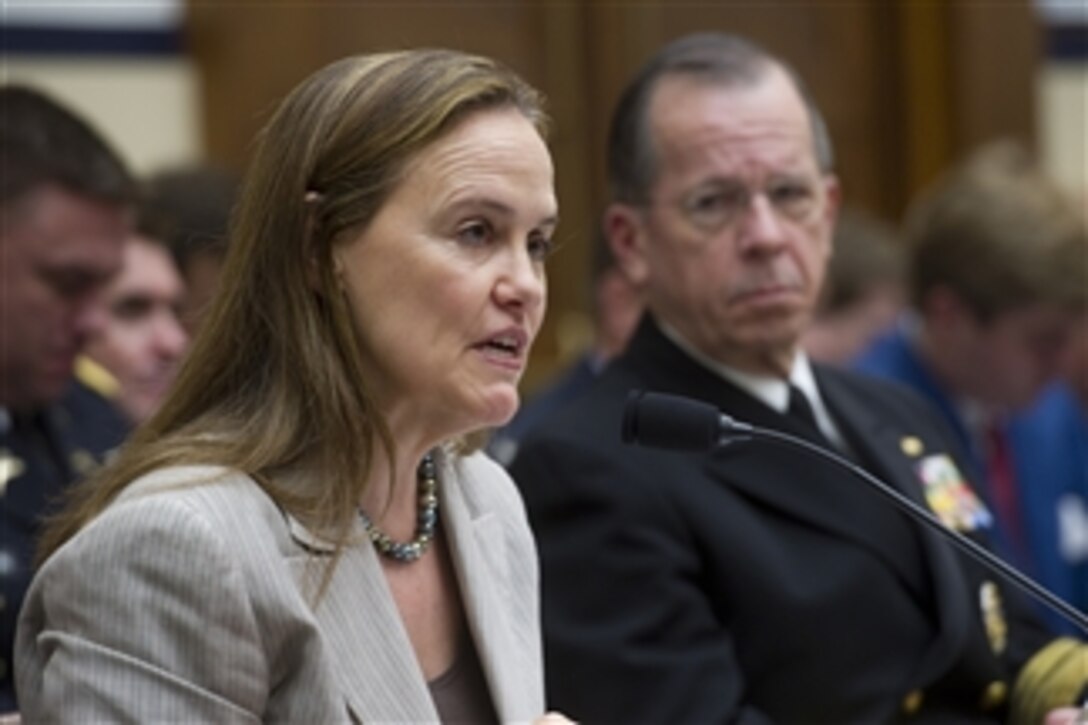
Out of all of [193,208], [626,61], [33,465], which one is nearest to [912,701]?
[33,465]

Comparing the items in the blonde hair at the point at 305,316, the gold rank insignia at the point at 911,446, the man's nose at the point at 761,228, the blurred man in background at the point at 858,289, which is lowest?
the blurred man in background at the point at 858,289

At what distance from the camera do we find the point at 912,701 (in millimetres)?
2387

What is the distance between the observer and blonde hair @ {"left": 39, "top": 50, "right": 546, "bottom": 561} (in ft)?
5.81

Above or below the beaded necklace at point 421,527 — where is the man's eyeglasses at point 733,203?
above

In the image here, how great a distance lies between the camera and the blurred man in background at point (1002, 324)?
385cm

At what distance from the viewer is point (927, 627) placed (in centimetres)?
246

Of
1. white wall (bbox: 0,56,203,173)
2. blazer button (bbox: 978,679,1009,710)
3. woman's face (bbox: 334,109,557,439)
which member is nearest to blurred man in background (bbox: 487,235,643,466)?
blazer button (bbox: 978,679,1009,710)

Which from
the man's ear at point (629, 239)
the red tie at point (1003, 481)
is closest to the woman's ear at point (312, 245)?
the man's ear at point (629, 239)

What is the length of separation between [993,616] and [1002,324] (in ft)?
4.61

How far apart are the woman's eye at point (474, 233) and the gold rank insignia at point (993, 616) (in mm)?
1005

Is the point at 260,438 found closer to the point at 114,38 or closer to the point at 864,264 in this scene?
the point at 114,38

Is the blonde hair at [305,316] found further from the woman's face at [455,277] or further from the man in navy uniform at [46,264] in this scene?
→ the man in navy uniform at [46,264]

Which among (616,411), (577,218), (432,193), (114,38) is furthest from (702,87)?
(577,218)

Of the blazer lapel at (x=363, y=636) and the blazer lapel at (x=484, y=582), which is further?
the blazer lapel at (x=484, y=582)
